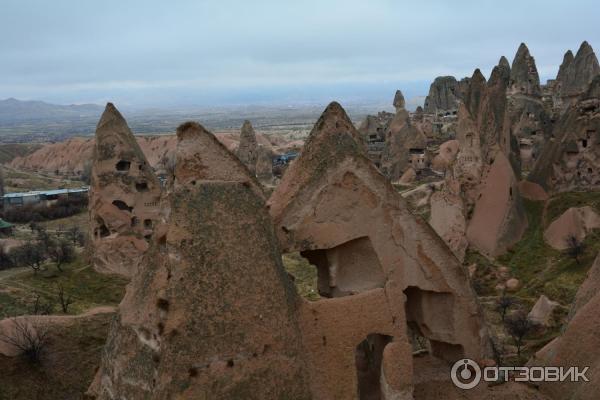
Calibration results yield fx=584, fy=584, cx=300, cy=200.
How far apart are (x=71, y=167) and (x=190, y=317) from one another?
2809 inches

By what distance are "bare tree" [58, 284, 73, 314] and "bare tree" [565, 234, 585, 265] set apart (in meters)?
12.8

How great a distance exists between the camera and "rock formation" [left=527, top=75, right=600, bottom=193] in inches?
721

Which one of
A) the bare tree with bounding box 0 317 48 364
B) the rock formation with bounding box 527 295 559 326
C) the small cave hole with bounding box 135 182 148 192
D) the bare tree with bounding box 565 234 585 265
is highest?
the small cave hole with bounding box 135 182 148 192

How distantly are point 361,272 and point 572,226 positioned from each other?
11.7 meters

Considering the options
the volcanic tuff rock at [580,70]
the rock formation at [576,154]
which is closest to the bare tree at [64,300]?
the rock formation at [576,154]

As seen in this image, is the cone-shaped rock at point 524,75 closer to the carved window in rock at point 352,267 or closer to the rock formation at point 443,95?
the rock formation at point 443,95

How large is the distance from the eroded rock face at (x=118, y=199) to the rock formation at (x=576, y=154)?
12.7m

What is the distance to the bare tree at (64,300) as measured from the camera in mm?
14089

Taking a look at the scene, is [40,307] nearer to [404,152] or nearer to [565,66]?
[404,152]

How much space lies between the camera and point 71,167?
7106 cm

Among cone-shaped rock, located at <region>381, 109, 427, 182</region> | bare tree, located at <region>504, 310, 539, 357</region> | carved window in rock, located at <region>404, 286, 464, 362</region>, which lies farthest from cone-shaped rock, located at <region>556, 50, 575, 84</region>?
carved window in rock, located at <region>404, 286, 464, 362</region>

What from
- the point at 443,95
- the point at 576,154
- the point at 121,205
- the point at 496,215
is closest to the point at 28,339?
the point at 121,205

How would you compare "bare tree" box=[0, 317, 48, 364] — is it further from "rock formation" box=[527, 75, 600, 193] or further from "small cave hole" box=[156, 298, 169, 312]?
"rock formation" box=[527, 75, 600, 193]

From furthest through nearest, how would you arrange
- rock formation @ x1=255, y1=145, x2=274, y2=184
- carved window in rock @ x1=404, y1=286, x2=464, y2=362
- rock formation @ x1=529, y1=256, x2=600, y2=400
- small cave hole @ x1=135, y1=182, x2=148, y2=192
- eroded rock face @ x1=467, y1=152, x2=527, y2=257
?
rock formation @ x1=255, y1=145, x2=274, y2=184 < eroded rock face @ x1=467, y1=152, x2=527, y2=257 < small cave hole @ x1=135, y1=182, x2=148, y2=192 < carved window in rock @ x1=404, y1=286, x2=464, y2=362 < rock formation @ x1=529, y1=256, x2=600, y2=400
